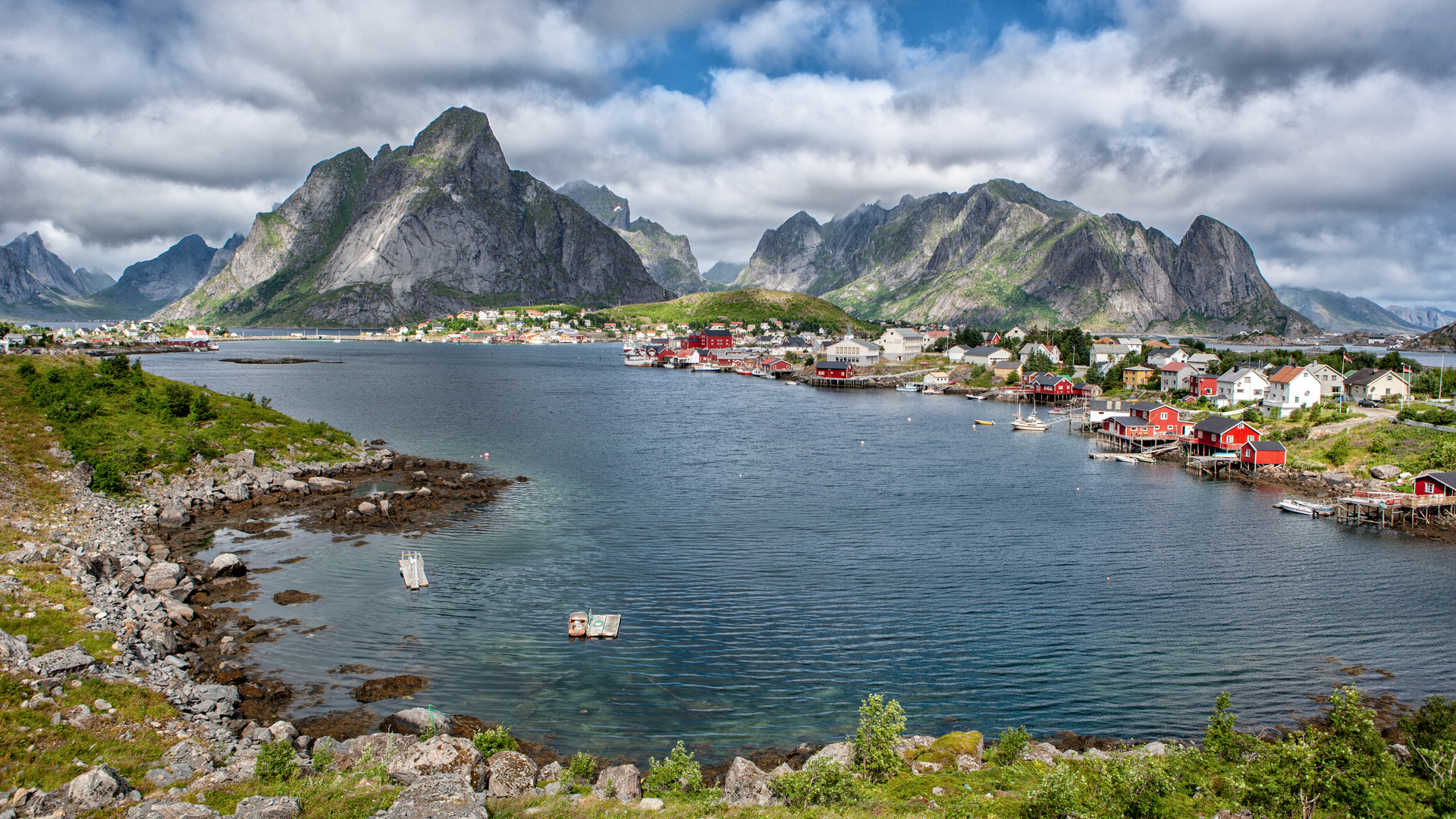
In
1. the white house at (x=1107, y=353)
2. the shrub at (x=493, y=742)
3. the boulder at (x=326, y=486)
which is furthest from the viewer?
the white house at (x=1107, y=353)

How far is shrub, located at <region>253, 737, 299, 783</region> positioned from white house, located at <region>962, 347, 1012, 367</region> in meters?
142

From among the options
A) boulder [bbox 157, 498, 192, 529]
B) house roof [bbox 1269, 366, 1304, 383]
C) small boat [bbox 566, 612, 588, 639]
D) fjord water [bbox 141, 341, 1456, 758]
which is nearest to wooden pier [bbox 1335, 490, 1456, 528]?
fjord water [bbox 141, 341, 1456, 758]

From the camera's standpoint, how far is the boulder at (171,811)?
42.0ft

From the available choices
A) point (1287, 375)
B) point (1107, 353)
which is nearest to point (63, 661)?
point (1287, 375)

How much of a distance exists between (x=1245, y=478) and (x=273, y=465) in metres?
73.9

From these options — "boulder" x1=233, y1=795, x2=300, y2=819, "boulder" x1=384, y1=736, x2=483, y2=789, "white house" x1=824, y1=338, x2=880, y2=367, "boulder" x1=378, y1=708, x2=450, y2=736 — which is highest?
"white house" x1=824, y1=338, x2=880, y2=367

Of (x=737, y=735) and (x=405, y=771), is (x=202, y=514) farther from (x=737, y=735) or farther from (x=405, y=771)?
(x=737, y=735)

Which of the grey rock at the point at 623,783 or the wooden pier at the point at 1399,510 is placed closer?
the grey rock at the point at 623,783

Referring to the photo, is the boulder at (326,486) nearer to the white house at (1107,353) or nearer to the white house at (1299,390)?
the white house at (1299,390)

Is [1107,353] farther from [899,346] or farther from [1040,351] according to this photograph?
[899,346]

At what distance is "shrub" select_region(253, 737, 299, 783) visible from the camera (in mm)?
15109

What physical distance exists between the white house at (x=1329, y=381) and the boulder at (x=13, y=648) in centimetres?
10719

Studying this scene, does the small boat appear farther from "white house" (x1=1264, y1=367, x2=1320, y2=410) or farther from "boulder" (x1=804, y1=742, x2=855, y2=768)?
"white house" (x1=1264, y1=367, x2=1320, y2=410)

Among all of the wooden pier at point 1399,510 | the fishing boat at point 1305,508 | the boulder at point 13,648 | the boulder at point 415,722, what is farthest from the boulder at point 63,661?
the wooden pier at point 1399,510
